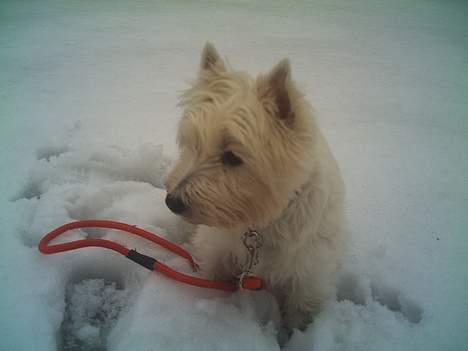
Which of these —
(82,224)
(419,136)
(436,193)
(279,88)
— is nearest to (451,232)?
(436,193)

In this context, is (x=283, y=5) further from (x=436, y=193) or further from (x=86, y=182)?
(x=86, y=182)

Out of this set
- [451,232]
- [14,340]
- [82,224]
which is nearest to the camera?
[14,340]

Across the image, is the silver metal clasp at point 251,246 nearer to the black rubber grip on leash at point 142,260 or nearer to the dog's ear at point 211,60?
the black rubber grip on leash at point 142,260

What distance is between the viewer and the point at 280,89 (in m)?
1.60

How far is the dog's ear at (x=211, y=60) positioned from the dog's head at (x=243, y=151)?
18 cm

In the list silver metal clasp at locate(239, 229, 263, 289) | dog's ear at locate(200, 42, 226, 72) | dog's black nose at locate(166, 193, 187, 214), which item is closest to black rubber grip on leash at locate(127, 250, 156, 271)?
silver metal clasp at locate(239, 229, 263, 289)

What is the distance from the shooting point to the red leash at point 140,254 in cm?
208

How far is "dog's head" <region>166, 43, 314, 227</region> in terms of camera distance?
1.60 meters

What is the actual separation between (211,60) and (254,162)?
67 cm

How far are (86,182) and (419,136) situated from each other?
3.39 meters

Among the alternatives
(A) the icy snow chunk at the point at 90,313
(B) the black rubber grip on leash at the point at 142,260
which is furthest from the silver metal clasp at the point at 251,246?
(A) the icy snow chunk at the point at 90,313

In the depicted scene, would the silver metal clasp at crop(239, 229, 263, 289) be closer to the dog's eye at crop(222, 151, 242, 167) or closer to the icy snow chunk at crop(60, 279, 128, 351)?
the dog's eye at crop(222, 151, 242, 167)

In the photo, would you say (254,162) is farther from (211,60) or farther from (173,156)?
(173,156)

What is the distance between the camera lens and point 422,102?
4301mm
